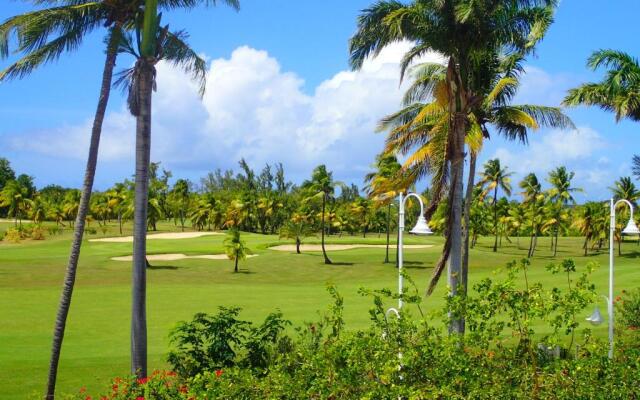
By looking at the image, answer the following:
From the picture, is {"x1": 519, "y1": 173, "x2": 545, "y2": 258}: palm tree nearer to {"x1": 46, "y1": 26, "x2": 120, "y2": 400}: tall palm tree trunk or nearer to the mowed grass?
the mowed grass

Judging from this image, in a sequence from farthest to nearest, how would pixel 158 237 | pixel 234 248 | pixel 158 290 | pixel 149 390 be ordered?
1. pixel 158 237
2. pixel 234 248
3. pixel 158 290
4. pixel 149 390

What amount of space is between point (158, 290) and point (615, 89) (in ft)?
93.4

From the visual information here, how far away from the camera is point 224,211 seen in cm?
10044

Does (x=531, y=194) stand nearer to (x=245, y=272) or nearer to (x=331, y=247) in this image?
(x=331, y=247)

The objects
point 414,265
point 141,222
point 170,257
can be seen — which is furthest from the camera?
point 170,257

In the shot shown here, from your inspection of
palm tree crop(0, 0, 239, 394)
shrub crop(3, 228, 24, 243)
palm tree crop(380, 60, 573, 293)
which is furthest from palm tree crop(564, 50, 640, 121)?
shrub crop(3, 228, 24, 243)

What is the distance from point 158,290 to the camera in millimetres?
40469

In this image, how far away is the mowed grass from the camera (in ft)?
65.7

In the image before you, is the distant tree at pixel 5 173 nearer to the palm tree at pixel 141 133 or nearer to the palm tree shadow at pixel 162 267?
the palm tree shadow at pixel 162 267

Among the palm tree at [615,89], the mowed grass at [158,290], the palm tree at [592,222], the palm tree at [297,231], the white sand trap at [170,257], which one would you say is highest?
the palm tree at [615,89]

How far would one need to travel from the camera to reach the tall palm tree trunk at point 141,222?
584 inches

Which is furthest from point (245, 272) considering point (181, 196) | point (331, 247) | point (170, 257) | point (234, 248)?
point (181, 196)

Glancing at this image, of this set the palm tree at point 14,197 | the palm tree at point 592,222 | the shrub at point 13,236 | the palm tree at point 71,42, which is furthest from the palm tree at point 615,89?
the palm tree at point 14,197

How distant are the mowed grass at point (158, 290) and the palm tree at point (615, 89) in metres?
8.17
